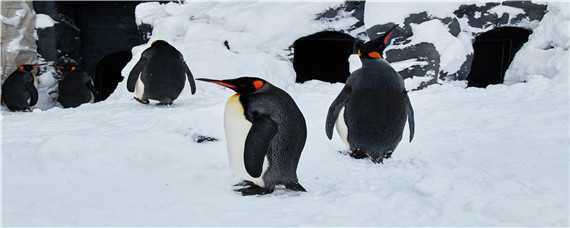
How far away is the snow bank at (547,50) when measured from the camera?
20.9ft

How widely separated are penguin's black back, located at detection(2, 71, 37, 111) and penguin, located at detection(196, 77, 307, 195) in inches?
227

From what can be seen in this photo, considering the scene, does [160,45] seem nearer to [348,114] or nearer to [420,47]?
[348,114]

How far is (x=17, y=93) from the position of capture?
7.10 meters

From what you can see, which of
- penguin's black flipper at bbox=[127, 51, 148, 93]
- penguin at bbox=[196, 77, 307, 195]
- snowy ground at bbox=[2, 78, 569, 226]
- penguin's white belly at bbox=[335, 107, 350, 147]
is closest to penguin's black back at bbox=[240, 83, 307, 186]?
penguin at bbox=[196, 77, 307, 195]

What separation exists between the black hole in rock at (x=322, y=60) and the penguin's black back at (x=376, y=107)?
714 centimetres

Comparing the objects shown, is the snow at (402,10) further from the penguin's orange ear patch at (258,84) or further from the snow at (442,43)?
the penguin's orange ear patch at (258,84)

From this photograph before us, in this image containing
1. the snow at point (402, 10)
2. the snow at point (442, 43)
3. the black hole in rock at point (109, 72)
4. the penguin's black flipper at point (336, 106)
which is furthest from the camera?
the black hole in rock at point (109, 72)

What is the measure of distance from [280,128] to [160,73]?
310cm

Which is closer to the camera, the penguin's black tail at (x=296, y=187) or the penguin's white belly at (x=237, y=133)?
the penguin's white belly at (x=237, y=133)

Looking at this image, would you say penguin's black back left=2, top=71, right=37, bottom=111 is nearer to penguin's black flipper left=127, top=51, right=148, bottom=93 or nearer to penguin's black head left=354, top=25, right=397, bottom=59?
penguin's black flipper left=127, top=51, right=148, bottom=93

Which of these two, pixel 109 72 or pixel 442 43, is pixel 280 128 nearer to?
pixel 442 43

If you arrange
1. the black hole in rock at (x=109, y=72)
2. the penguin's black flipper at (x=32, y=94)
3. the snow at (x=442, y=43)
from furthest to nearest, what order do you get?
the black hole in rock at (x=109, y=72) < the penguin's black flipper at (x=32, y=94) < the snow at (x=442, y=43)

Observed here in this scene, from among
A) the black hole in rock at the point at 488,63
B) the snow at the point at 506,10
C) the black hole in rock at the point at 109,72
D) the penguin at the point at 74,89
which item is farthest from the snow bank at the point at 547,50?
the black hole in rock at the point at 109,72

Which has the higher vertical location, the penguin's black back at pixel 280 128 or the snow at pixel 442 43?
the penguin's black back at pixel 280 128
